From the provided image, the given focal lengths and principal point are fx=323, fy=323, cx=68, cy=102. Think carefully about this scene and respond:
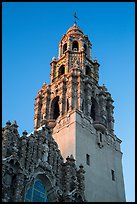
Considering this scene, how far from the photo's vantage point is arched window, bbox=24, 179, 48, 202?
24672 mm

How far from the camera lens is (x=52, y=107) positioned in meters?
39.7

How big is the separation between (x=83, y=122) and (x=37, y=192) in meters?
11.2

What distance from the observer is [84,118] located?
115 feet

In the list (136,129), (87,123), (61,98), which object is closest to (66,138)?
(87,123)

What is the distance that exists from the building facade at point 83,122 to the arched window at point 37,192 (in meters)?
0.97

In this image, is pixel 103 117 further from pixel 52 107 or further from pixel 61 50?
pixel 61 50

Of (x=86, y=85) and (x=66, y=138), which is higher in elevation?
(x=86, y=85)

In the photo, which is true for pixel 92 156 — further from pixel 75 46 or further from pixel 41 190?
pixel 75 46

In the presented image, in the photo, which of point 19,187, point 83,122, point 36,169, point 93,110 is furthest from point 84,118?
point 19,187

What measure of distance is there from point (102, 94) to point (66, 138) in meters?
10.4

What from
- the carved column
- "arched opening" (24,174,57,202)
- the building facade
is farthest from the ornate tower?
the carved column

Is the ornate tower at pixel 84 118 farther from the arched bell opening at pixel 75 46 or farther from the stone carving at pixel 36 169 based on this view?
the stone carving at pixel 36 169

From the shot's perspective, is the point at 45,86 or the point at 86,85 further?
the point at 45,86

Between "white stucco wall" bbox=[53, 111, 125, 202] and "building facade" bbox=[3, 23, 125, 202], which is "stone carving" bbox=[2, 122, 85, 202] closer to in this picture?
"building facade" bbox=[3, 23, 125, 202]
